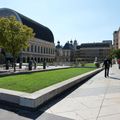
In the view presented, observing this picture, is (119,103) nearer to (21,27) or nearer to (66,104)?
(66,104)

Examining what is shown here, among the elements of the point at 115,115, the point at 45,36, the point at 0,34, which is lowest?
the point at 115,115

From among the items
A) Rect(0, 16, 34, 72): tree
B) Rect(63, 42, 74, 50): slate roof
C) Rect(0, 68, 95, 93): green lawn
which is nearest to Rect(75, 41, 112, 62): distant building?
Rect(63, 42, 74, 50): slate roof

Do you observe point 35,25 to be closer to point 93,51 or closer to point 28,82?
point 93,51

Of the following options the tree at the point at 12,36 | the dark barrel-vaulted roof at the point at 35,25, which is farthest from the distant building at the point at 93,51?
the tree at the point at 12,36

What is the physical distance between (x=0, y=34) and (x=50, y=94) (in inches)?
825

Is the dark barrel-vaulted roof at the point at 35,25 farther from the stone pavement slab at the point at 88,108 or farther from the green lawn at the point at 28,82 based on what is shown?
the stone pavement slab at the point at 88,108

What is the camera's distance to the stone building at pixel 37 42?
111094mm

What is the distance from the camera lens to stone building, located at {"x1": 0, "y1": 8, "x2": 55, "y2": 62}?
111 m

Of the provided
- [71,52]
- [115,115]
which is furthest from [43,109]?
[71,52]

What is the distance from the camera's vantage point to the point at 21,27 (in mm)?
28703

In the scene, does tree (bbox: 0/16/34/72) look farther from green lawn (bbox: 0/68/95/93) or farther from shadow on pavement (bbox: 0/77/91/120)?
shadow on pavement (bbox: 0/77/91/120)

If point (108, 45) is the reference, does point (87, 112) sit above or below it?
below

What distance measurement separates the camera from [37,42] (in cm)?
13425

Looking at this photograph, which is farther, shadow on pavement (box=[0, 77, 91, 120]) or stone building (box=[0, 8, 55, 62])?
stone building (box=[0, 8, 55, 62])
